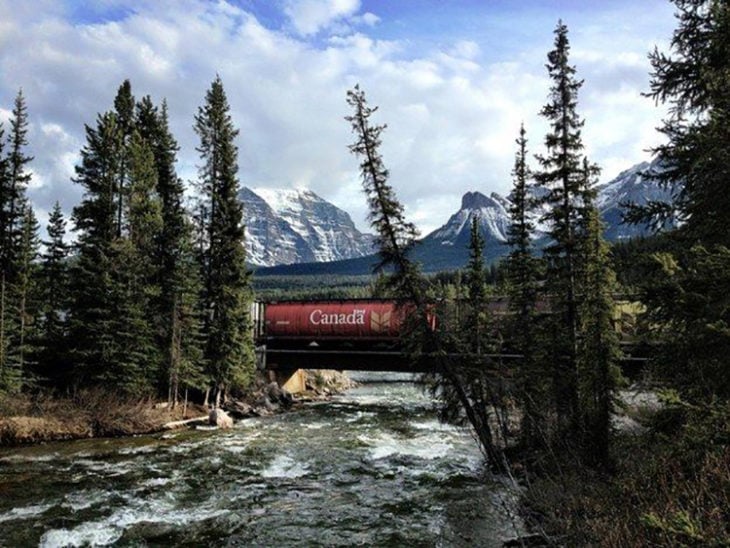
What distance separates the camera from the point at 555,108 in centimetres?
1900

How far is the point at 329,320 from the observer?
39.5 metres

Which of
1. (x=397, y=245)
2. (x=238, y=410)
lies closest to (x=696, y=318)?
(x=397, y=245)

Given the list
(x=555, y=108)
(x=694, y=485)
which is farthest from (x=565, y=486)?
(x=555, y=108)

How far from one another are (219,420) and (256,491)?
44.9ft

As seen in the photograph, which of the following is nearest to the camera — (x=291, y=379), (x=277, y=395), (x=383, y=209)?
(x=383, y=209)

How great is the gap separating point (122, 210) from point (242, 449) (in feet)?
60.8

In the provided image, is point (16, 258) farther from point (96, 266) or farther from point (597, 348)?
point (597, 348)

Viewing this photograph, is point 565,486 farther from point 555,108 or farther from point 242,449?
point 242,449

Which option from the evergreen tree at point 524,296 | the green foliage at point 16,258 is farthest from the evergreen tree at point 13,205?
the evergreen tree at point 524,296

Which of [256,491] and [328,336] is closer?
[256,491]

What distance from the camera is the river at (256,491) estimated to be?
1324cm

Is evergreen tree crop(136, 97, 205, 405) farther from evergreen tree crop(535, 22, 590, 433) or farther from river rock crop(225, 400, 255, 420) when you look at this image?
evergreen tree crop(535, 22, 590, 433)

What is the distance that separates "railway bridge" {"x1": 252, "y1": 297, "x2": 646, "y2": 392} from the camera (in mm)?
37781

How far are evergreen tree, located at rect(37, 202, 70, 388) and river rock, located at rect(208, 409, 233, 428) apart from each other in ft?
27.4
